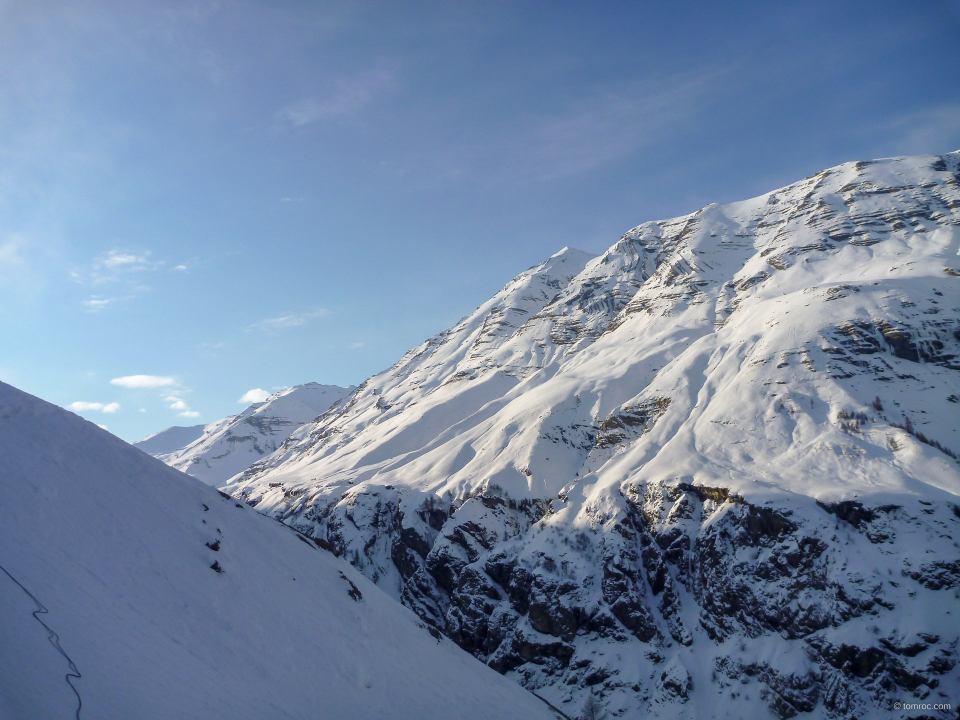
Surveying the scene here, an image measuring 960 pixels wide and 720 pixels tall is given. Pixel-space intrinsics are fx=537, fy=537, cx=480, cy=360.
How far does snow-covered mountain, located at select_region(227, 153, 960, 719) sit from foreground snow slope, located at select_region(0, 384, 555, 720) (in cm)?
3774

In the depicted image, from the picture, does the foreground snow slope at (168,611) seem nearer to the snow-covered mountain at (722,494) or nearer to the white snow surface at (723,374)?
the snow-covered mountain at (722,494)

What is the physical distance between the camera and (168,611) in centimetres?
2136

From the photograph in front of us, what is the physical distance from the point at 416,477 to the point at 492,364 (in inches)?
2012

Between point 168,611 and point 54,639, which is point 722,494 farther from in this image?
point 54,639

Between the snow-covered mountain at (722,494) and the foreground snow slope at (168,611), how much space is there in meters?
37.7

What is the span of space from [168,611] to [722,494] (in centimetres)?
6669

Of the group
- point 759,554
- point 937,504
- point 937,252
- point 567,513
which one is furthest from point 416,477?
point 937,252

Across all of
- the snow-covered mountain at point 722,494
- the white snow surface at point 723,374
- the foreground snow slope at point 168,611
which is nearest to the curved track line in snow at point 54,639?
the foreground snow slope at point 168,611

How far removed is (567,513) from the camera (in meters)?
81.5

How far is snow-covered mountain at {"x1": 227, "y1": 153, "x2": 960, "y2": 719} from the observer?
187 ft

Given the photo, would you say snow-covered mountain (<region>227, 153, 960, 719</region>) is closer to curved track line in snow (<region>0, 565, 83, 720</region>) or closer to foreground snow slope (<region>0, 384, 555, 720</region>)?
foreground snow slope (<region>0, 384, 555, 720</region>)

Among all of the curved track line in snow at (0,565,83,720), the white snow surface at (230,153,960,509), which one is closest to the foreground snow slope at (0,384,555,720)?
the curved track line in snow at (0,565,83,720)

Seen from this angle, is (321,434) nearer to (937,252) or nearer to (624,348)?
(624,348)

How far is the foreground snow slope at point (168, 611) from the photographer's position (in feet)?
50.7
